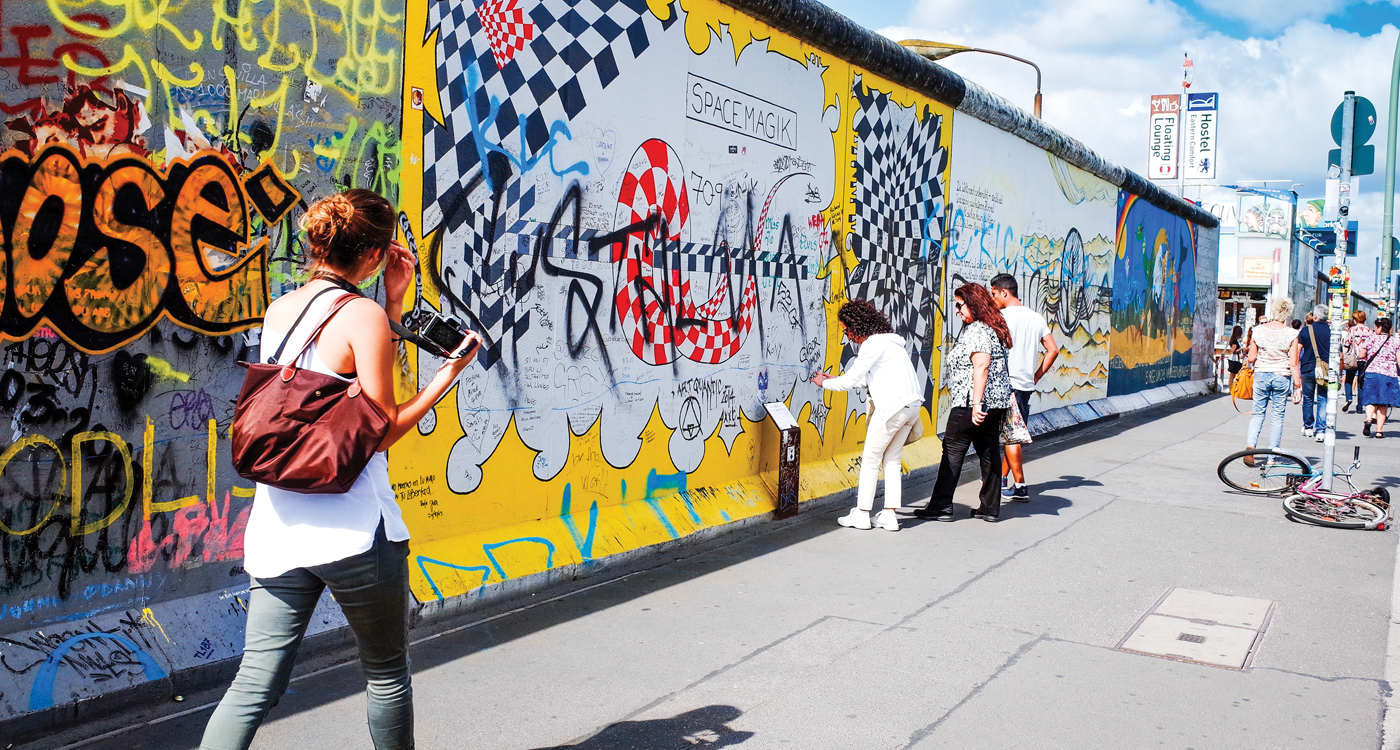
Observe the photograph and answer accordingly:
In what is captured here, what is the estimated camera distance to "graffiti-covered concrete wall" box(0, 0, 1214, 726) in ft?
12.7

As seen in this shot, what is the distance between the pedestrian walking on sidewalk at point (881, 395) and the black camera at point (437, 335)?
480 centimetres

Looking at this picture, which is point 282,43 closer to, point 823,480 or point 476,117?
point 476,117

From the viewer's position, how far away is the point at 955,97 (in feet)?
36.5

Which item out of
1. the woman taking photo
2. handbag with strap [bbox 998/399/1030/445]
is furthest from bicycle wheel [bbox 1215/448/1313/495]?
the woman taking photo

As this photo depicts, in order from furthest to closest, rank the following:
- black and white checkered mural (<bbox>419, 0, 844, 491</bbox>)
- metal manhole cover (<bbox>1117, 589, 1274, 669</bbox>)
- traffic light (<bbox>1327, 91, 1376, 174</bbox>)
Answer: traffic light (<bbox>1327, 91, 1376, 174</bbox>)
black and white checkered mural (<bbox>419, 0, 844, 491</bbox>)
metal manhole cover (<bbox>1117, 589, 1274, 669</bbox>)

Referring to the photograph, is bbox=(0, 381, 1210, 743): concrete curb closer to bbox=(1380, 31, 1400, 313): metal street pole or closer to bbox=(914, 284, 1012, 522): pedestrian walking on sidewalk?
bbox=(914, 284, 1012, 522): pedestrian walking on sidewalk

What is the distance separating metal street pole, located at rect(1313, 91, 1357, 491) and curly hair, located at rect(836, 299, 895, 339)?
11.8 feet

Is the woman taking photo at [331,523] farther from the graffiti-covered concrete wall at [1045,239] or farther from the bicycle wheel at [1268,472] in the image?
the graffiti-covered concrete wall at [1045,239]

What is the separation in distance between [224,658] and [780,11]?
19.1ft

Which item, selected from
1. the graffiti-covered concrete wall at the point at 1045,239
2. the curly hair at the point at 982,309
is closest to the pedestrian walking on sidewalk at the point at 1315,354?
the graffiti-covered concrete wall at the point at 1045,239

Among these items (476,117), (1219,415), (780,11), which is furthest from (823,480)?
(1219,415)

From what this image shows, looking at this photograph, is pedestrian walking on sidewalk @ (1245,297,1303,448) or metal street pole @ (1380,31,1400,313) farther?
metal street pole @ (1380,31,1400,313)

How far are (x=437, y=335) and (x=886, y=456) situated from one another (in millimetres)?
5319

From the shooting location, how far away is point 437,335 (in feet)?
9.55
